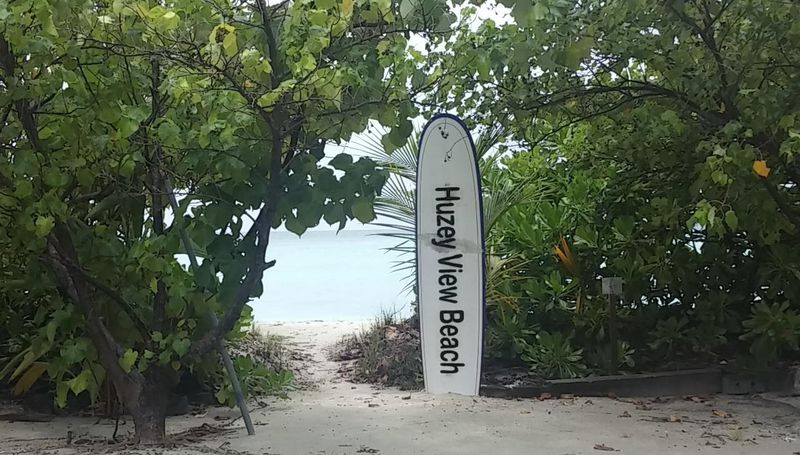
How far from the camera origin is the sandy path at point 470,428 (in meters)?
3.90

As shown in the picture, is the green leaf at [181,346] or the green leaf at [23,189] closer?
the green leaf at [23,189]

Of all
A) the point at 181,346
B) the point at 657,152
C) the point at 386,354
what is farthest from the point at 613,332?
the point at 181,346

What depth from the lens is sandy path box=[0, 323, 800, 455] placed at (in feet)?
12.8

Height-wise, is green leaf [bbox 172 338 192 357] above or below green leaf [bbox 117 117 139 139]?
below

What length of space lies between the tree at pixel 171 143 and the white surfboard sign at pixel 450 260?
2.11 feet

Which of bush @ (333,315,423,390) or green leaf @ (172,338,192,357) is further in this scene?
bush @ (333,315,423,390)

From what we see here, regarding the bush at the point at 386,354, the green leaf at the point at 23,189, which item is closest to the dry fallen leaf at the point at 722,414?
the bush at the point at 386,354

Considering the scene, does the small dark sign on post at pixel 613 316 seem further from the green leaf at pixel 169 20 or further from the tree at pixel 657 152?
the green leaf at pixel 169 20

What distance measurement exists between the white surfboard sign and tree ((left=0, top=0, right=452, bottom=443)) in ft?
2.11

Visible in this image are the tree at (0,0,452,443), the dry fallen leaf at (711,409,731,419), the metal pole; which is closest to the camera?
the tree at (0,0,452,443)

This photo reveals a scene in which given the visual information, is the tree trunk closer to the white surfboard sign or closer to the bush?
the white surfboard sign

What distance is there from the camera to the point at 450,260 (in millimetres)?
4113

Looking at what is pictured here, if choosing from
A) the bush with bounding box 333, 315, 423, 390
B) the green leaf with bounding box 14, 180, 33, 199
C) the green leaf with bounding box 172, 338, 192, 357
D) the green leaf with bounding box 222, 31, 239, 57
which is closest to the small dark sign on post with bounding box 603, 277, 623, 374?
the bush with bounding box 333, 315, 423, 390

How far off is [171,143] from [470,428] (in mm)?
2324
